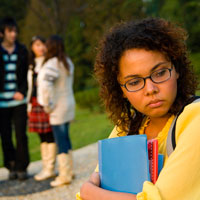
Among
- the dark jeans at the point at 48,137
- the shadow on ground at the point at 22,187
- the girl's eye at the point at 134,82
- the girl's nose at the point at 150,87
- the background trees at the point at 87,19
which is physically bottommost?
the shadow on ground at the point at 22,187

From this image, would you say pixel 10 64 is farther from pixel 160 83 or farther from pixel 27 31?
pixel 27 31

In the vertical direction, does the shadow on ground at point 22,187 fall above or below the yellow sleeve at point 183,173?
below

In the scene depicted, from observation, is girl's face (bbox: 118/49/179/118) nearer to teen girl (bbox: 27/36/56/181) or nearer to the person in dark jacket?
teen girl (bbox: 27/36/56/181)

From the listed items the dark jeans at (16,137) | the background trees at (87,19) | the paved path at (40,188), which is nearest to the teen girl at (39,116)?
the dark jeans at (16,137)

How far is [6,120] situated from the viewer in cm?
492

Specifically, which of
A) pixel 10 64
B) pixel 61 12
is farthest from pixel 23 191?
pixel 61 12

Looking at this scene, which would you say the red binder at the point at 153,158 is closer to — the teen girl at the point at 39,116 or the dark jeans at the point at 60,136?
the dark jeans at the point at 60,136

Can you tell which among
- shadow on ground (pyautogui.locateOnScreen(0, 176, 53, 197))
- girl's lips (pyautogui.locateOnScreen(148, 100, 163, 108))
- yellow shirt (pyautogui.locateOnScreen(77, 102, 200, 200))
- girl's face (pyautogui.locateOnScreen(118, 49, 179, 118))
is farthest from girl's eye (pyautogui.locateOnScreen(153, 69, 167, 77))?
shadow on ground (pyautogui.locateOnScreen(0, 176, 53, 197))

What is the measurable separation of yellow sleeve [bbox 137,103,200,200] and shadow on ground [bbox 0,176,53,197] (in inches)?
139

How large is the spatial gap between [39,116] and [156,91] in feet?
11.6

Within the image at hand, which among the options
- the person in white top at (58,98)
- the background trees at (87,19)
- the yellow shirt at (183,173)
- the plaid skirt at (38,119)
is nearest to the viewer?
the yellow shirt at (183,173)

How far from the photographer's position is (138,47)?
1.47 meters

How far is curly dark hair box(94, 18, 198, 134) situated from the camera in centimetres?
149

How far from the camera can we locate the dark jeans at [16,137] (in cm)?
480
